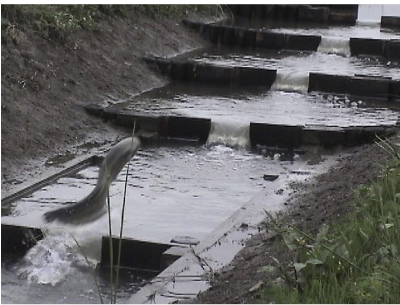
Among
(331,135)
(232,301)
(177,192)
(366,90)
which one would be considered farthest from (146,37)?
(232,301)

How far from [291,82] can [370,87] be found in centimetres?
113

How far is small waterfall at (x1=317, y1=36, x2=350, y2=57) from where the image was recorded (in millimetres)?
16359

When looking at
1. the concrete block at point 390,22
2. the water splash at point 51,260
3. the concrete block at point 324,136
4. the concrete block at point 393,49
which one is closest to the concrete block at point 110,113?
the concrete block at point 324,136

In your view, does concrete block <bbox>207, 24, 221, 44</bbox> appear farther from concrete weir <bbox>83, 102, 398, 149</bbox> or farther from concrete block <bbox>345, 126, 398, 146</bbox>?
concrete block <bbox>345, 126, 398, 146</bbox>

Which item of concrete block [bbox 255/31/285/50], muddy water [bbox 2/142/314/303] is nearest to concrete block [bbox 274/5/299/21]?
concrete block [bbox 255/31/285/50]

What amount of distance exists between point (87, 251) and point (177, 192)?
1688 millimetres

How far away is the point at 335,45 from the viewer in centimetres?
1645

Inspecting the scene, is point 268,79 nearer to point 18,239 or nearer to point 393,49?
point 393,49

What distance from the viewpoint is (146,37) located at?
14.9 m

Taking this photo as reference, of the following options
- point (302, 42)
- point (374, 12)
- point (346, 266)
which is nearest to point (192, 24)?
point (302, 42)

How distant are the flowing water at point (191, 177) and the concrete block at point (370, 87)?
0.87 feet

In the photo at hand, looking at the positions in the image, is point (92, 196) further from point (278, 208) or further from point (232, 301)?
point (232, 301)

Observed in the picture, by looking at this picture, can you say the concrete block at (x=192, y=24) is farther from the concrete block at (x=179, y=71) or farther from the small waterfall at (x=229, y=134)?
the small waterfall at (x=229, y=134)

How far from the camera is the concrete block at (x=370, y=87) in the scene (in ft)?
43.1
